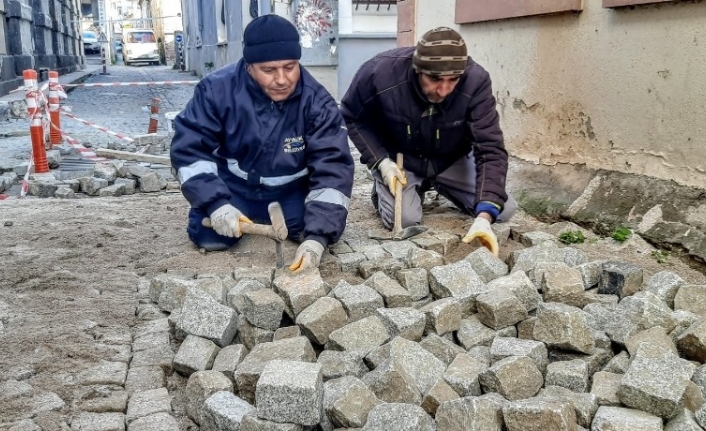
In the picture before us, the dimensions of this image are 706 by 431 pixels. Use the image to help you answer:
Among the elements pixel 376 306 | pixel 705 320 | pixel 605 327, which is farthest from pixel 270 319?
pixel 705 320

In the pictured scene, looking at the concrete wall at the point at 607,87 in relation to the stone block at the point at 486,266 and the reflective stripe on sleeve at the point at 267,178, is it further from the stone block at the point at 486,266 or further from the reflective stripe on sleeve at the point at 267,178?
the reflective stripe on sleeve at the point at 267,178

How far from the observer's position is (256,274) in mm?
3645

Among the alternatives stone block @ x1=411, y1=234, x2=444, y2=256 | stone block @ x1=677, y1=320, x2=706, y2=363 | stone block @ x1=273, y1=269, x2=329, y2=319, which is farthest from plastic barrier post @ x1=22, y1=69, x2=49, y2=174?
stone block @ x1=677, y1=320, x2=706, y2=363

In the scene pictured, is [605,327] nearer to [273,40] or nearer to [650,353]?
[650,353]

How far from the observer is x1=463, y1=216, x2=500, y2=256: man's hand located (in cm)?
397

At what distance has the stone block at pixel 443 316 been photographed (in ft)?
9.77

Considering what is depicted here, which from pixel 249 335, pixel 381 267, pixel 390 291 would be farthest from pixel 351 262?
pixel 249 335

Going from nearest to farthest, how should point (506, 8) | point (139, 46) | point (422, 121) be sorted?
point (422, 121), point (506, 8), point (139, 46)

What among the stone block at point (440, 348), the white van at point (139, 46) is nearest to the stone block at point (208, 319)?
the stone block at point (440, 348)

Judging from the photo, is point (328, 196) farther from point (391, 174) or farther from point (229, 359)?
point (229, 359)

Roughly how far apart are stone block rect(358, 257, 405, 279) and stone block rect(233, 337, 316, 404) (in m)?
0.92

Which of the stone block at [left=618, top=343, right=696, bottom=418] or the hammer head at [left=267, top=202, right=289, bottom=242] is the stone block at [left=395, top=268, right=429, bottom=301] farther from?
the stone block at [left=618, top=343, right=696, bottom=418]

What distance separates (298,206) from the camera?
4.44 meters

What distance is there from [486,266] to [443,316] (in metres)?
0.66
